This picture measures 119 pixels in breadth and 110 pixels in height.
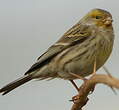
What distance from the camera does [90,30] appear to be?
2615 millimetres

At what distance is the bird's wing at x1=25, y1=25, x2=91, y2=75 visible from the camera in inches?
96.0

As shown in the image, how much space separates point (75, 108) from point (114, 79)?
14.0 inches

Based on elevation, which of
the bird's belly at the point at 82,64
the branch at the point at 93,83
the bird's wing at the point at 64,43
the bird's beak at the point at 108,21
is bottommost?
the bird's belly at the point at 82,64

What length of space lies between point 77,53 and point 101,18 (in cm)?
35

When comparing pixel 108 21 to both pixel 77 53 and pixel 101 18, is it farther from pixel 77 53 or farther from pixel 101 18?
pixel 77 53

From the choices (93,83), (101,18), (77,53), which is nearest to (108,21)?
(101,18)

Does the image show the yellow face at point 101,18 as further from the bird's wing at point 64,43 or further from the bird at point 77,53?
the bird's wing at point 64,43

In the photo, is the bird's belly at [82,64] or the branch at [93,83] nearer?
the branch at [93,83]

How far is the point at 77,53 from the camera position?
8.13 ft

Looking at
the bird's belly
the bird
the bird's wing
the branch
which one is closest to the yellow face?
the bird

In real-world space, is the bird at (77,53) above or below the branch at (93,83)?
below

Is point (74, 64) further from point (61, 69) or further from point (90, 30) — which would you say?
point (90, 30)

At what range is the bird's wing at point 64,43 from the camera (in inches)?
96.0

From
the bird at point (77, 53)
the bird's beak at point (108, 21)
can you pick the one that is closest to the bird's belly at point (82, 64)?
the bird at point (77, 53)
